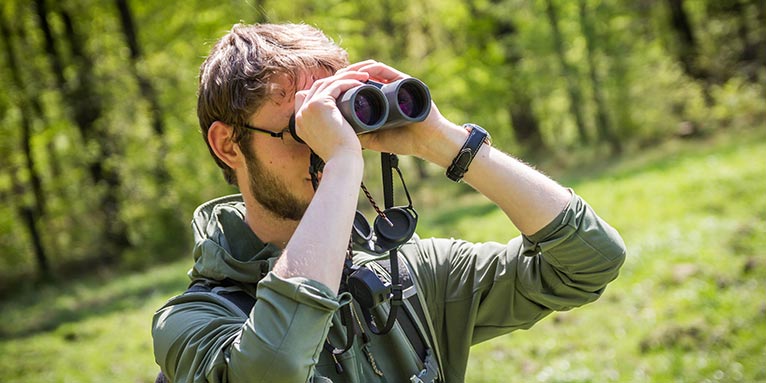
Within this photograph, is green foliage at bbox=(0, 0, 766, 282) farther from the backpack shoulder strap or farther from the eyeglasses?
the backpack shoulder strap

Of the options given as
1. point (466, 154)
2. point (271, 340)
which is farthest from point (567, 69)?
point (271, 340)

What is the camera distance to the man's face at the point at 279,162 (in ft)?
6.88

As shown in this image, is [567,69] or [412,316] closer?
[412,316]

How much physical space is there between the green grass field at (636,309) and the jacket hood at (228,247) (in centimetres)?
431

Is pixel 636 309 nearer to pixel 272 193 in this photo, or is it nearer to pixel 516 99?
pixel 272 193

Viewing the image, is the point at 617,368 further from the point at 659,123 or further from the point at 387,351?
the point at 659,123

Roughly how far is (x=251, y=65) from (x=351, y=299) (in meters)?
0.72

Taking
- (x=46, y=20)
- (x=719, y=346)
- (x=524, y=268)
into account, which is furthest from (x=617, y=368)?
(x=46, y=20)

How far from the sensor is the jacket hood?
1.98m

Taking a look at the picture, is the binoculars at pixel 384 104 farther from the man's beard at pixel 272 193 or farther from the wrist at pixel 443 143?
the man's beard at pixel 272 193

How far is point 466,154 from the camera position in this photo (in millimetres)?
2119

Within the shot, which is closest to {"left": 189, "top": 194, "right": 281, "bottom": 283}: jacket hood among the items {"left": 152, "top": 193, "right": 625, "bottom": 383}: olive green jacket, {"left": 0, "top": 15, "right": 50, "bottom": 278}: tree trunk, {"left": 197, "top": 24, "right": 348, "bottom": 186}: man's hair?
{"left": 152, "top": 193, "right": 625, "bottom": 383}: olive green jacket

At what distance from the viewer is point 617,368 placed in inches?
234

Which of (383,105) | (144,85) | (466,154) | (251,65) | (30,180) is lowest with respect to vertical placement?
(30,180)
